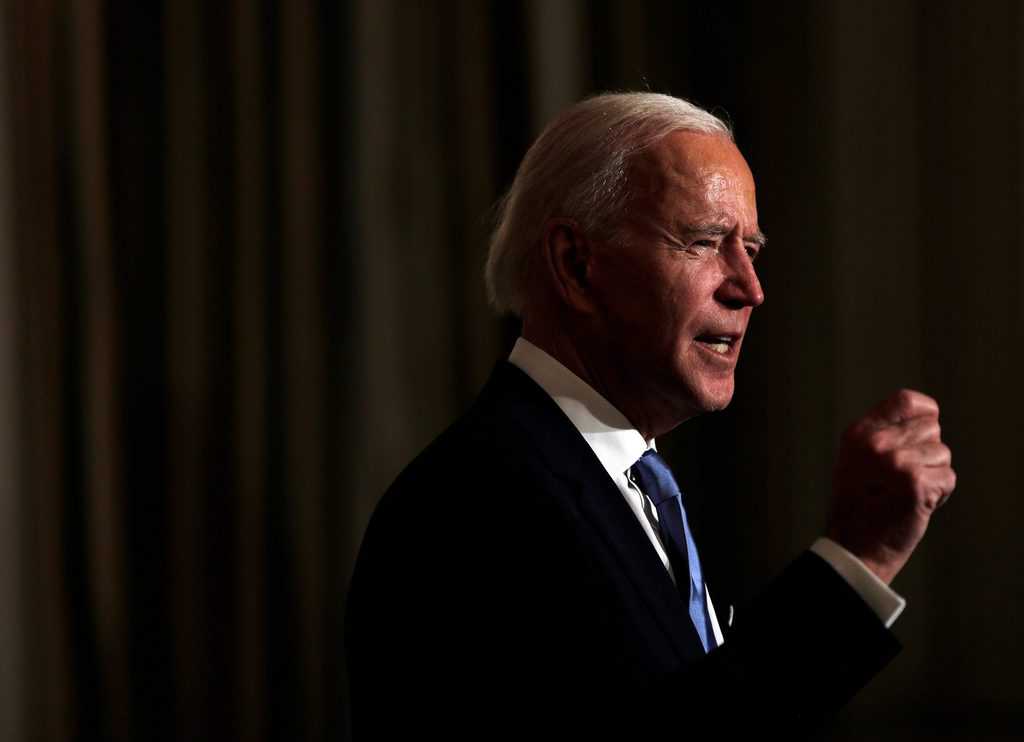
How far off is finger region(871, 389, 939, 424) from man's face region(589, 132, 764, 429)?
29 centimetres

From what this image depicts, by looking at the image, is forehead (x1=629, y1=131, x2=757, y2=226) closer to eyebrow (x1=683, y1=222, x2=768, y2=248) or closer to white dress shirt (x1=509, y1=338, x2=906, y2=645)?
eyebrow (x1=683, y1=222, x2=768, y2=248)

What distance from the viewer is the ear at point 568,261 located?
1.32 meters

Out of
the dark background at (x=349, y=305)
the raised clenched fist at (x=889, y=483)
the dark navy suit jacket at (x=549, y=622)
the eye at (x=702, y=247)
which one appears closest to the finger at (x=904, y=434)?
the raised clenched fist at (x=889, y=483)

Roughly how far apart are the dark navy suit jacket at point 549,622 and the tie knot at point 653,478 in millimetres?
89

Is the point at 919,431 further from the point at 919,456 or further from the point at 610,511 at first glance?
the point at 610,511

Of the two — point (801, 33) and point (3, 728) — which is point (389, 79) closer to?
point (801, 33)

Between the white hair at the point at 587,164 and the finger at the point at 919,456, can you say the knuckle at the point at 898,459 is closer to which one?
the finger at the point at 919,456

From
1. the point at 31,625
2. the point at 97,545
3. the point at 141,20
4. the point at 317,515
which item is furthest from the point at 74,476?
the point at 141,20

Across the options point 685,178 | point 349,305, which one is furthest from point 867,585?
point 349,305

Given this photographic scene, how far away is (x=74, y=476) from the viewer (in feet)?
7.63

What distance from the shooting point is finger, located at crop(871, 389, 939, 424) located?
102 cm

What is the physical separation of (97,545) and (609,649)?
1.60 metres

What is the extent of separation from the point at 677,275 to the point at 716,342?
10 cm

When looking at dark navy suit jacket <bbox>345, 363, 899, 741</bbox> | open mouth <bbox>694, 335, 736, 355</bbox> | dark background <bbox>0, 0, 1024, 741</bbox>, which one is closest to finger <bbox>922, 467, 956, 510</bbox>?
dark navy suit jacket <bbox>345, 363, 899, 741</bbox>
